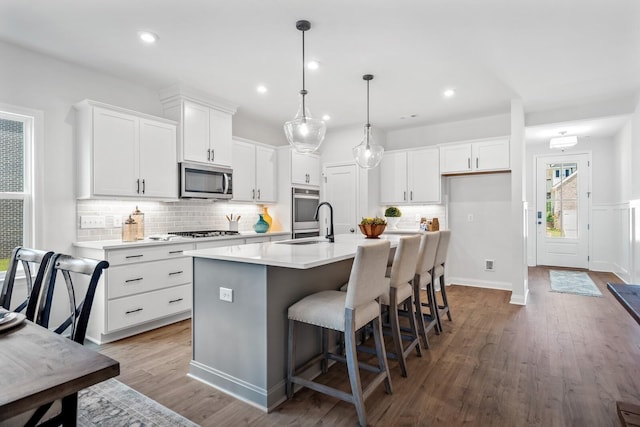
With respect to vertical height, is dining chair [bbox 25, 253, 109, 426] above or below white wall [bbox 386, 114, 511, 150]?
below

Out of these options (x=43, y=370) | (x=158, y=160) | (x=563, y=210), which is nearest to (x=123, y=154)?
(x=158, y=160)

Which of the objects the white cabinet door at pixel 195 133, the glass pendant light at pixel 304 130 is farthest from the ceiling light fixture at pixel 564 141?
the white cabinet door at pixel 195 133

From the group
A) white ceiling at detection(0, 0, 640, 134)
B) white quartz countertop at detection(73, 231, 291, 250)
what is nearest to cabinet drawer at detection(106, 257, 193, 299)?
white quartz countertop at detection(73, 231, 291, 250)

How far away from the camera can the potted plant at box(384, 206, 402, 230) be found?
557cm

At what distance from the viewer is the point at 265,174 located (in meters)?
5.30

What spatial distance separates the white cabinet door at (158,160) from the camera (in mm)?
3750

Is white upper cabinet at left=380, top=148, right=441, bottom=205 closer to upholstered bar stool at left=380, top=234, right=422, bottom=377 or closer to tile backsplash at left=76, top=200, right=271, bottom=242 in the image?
tile backsplash at left=76, top=200, right=271, bottom=242

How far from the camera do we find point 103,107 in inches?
134

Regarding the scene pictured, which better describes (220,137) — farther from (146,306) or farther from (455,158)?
(455,158)

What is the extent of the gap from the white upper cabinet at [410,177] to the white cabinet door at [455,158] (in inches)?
3.9

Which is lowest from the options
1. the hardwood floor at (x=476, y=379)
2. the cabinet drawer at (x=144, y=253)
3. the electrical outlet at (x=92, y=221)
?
the hardwood floor at (x=476, y=379)

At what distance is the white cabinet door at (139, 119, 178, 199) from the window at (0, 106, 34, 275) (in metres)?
0.93

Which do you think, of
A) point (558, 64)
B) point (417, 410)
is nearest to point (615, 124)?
point (558, 64)

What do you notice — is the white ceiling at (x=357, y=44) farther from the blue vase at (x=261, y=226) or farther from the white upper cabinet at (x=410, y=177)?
the blue vase at (x=261, y=226)
